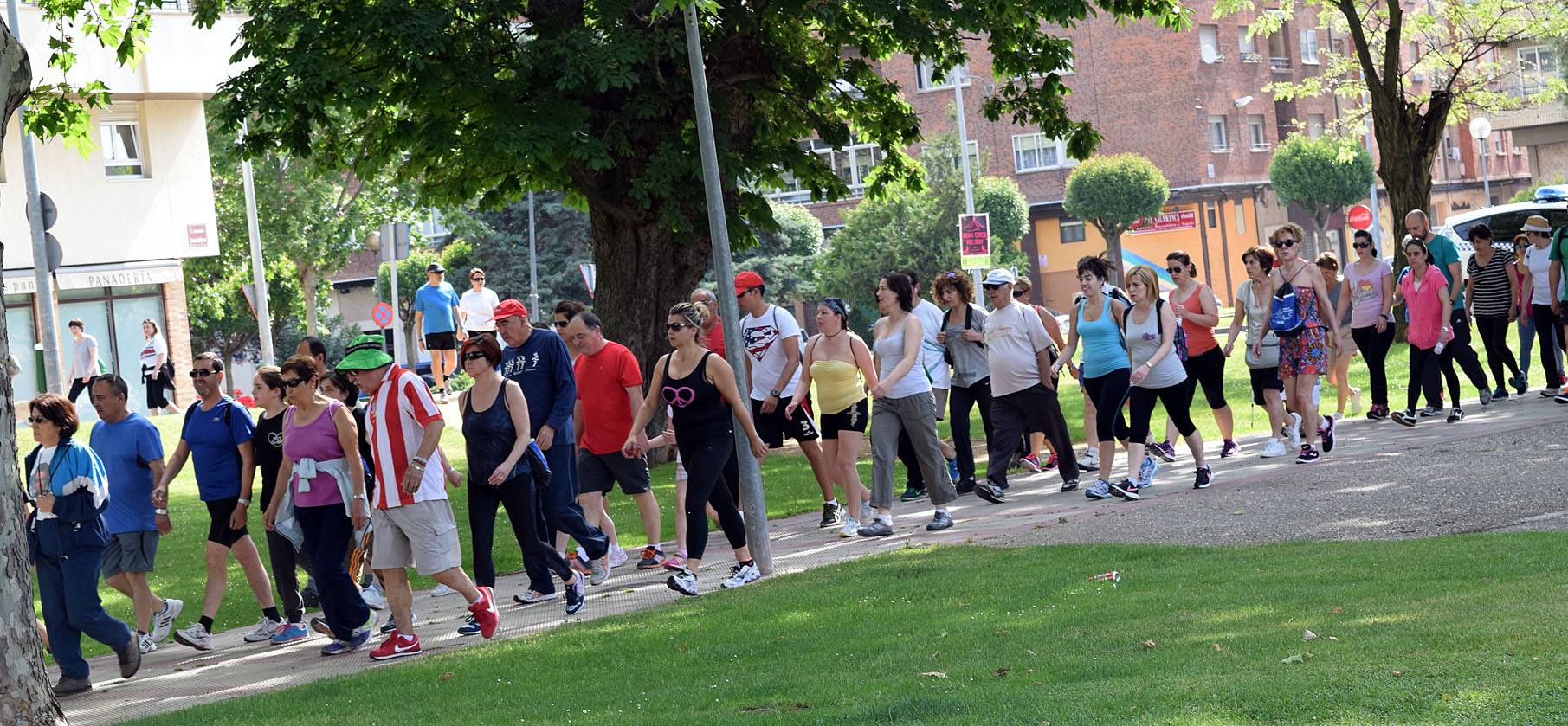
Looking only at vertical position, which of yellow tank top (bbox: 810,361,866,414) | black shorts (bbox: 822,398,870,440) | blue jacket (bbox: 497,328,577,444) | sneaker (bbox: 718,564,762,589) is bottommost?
sneaker (bbox: 718,564,762,589)

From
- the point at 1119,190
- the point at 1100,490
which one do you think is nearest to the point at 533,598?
the point at 1100,490

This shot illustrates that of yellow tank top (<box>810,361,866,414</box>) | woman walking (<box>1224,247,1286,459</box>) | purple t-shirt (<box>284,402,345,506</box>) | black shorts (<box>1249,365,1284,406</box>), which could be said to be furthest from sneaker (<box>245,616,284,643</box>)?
black shorts (<box>1249,365,1284,406</box>)


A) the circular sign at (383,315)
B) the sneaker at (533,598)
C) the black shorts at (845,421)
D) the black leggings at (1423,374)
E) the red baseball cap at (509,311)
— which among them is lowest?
the sneaker at (533,598)

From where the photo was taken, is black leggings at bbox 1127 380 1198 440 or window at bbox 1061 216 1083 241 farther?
window at bbox 1061 216 1083 241

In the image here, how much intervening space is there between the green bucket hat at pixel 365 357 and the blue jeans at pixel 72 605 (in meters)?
1.62

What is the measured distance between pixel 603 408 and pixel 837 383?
175 centimetres

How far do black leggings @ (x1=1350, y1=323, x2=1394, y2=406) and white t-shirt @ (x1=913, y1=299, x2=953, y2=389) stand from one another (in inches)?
167

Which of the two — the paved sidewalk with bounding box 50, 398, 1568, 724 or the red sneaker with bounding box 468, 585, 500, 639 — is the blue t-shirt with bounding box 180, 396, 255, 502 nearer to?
the paved sidewalk with bounding box 50, 398, 1568, 724

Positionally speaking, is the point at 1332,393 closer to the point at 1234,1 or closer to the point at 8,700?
the point at 1234,1

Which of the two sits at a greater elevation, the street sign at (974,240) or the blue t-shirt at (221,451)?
the street sign at (974,240)

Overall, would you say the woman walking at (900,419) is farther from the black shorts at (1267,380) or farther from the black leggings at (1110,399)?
the black shorts at (1267,380)

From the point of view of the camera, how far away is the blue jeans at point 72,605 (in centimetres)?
895

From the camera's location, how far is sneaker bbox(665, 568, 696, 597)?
10.1 meters

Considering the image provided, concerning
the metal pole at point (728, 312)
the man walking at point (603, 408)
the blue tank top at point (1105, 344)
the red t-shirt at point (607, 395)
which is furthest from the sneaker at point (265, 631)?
the blue tank top at point (1105, 344)
